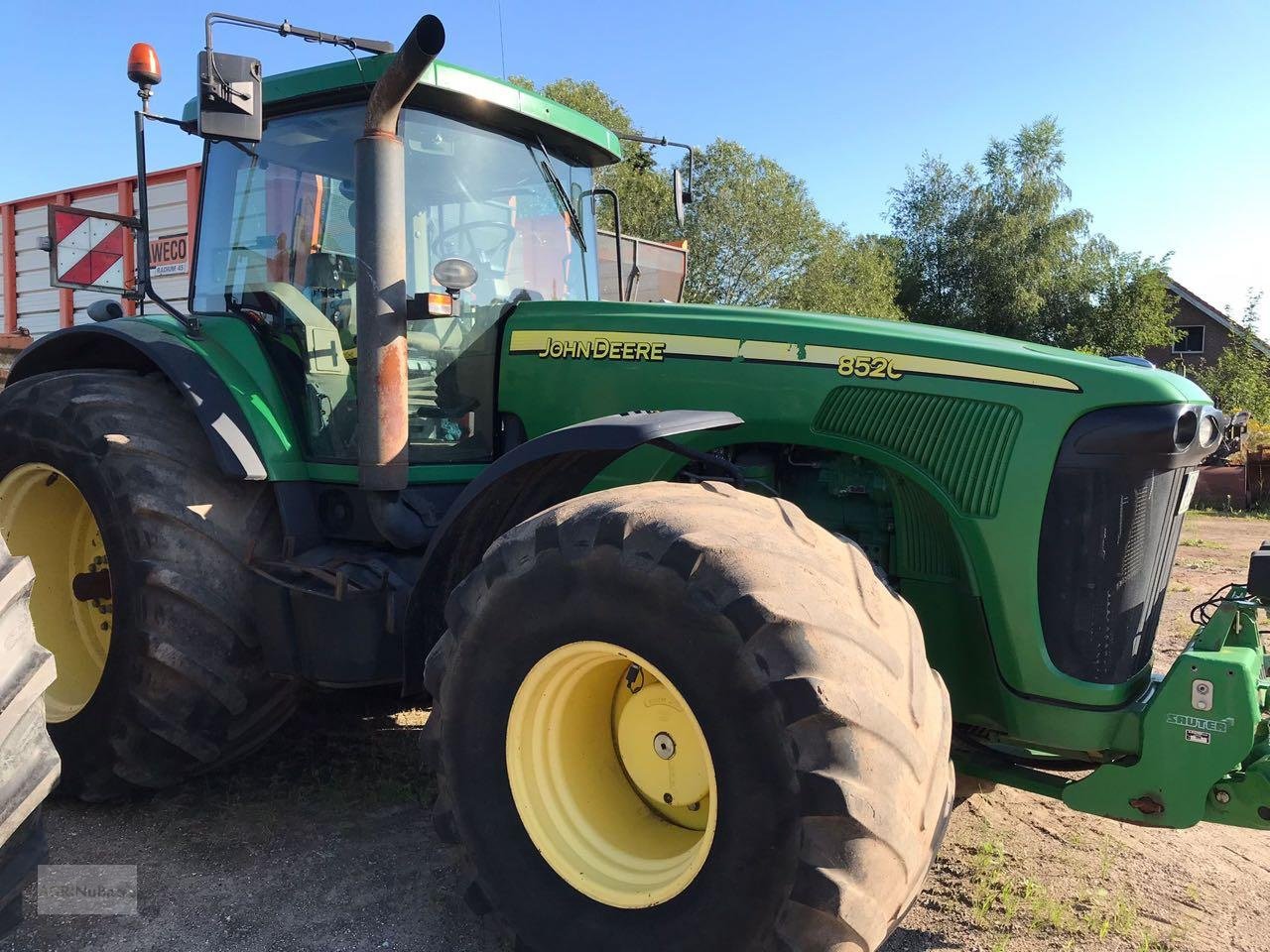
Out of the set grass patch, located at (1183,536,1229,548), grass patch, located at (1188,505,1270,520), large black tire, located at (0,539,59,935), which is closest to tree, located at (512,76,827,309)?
grass patch, located at (1188,505,1270,520)

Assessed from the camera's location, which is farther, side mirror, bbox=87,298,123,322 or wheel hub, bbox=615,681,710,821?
side mirror, bbox=87,298,123,322

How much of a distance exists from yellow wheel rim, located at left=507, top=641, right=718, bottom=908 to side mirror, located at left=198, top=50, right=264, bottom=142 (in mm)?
1791

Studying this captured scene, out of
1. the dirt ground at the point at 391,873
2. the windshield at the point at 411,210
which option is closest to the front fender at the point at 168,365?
the windshield at the point at 411,210

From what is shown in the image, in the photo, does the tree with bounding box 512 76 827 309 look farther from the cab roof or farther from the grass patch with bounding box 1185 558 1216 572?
the cab roof

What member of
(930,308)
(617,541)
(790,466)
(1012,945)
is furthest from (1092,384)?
(930,308)

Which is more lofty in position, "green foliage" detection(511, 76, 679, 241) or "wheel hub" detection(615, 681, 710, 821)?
"green foliage" detection(511, 76, 679, 241)

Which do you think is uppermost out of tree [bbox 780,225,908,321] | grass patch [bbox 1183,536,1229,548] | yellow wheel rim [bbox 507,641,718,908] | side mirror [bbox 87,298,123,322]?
tree [bbox 780,225,908,321]

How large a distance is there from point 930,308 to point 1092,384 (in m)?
32.2

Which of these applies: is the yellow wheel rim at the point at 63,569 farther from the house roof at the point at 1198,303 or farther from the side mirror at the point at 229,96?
the house roof at the point at 1198,303

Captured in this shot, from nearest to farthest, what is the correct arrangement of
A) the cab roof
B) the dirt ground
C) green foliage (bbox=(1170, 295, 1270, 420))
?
1. the dirt ground
2. the cab roof
3. green foliage (bbox=(1170, 295, 1270, 420))

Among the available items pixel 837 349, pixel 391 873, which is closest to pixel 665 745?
pixel 391 873

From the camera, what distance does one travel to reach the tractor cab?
3.34 m

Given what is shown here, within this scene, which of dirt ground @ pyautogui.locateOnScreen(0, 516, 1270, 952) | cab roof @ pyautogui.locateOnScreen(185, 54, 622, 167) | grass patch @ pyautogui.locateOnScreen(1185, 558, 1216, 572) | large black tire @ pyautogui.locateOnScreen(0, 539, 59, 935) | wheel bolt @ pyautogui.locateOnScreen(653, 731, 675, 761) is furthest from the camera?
grass patch @ pyautogui.locateOnScreen(1185, 558, 1216, 572)

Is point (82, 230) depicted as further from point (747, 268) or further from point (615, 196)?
point (747, 268)
